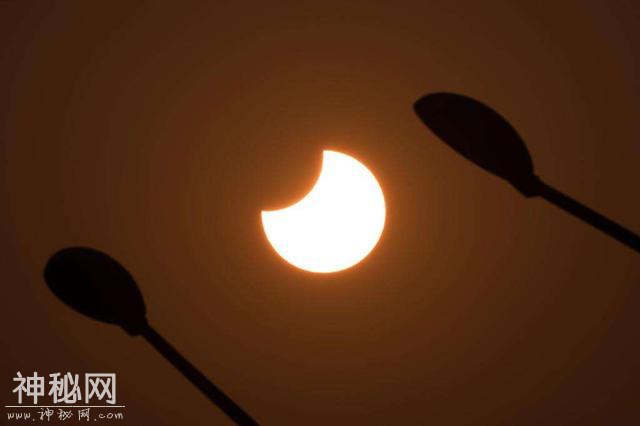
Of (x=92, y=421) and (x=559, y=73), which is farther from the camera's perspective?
(x=92, y=421)

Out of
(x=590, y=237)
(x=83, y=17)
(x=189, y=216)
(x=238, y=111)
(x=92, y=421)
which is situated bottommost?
(x=92, y=421)

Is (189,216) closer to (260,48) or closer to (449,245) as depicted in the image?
(260,48)

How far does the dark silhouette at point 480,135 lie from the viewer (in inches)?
35.0

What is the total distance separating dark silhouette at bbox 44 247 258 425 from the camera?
976mm

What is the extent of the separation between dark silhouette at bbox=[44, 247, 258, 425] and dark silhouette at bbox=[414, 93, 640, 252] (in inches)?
23.1

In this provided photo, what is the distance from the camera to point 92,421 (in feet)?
3.38

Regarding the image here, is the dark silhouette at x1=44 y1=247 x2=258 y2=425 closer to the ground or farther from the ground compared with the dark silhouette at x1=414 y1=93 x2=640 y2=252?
closer to the ground

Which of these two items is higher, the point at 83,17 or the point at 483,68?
the point at 83,17

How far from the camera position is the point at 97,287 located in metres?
0.98

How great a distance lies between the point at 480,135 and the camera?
2.93 ft

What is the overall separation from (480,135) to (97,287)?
70 cm

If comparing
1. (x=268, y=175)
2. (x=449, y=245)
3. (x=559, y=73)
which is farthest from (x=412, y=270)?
(x=559, y=73)

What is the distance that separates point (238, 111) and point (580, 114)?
21.7 inches

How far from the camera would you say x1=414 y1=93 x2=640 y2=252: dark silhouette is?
89 cm
